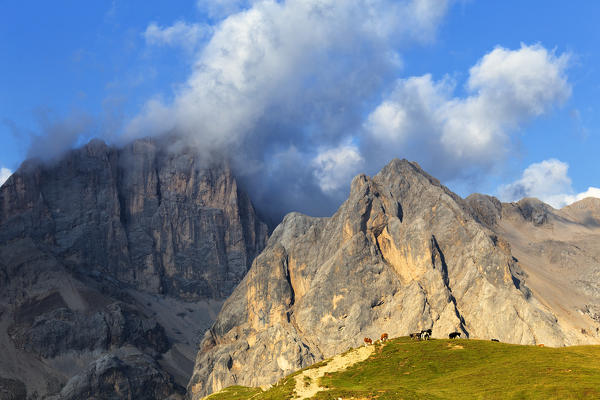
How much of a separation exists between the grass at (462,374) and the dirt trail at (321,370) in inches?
46.0

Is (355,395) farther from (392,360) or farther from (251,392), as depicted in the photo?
(251,392)

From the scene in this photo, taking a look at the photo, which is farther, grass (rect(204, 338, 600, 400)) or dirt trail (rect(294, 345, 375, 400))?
dirt trail (rect(294, 345, 375, 400))

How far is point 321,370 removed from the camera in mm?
91375

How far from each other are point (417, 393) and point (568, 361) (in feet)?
70.9

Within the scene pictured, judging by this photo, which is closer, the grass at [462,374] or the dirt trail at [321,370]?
the grass at [462,374]

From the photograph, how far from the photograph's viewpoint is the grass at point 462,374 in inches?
2773

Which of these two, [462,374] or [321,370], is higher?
[321,370]

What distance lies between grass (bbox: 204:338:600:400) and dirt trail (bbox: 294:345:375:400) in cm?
117

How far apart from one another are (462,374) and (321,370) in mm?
20038

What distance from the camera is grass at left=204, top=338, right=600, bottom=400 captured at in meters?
70.4

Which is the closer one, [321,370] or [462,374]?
[462,374]

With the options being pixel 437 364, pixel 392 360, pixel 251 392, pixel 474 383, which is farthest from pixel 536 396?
pixel 251 392

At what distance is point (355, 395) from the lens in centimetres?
7450

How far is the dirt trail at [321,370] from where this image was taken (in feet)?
267
